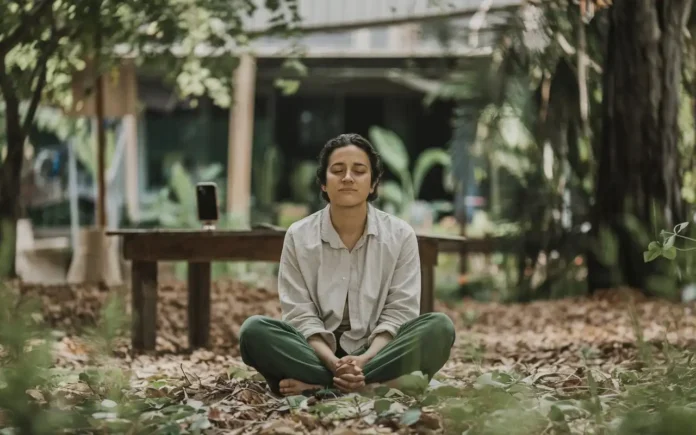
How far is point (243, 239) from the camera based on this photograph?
5.09 metres

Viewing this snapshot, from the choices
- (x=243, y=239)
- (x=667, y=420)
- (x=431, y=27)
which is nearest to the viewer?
(x=667, y=420)

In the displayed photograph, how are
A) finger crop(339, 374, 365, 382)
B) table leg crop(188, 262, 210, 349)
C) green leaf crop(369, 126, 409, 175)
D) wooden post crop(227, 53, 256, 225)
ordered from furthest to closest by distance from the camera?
green leaf crop(369, 126, 409, 175)
wooden post crop(227, 53, 256, 225)
table leg crop(188, 262, 210, 349)
finger crop(339, 374, 365, 382)

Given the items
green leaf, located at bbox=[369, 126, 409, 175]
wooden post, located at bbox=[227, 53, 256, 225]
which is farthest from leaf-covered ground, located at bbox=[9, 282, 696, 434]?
green leaf, located at bbox=[369, 126, 409, 175]

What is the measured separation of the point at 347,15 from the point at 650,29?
11.6ft

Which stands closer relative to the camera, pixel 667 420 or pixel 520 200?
pixel 667 420

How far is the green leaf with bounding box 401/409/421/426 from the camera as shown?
2.69 m

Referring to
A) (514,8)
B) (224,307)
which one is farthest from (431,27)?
(224,307)

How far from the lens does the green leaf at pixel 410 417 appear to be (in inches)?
106

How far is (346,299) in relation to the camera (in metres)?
3.59

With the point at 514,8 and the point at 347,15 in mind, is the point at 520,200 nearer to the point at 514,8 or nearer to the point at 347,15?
the point at 514,8

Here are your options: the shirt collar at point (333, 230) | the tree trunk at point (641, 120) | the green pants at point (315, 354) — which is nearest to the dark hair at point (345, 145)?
the shirt collar at point (333, 230)

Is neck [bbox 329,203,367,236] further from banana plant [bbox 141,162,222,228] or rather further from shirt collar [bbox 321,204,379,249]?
banana plant [bbox 141,162,222,228]

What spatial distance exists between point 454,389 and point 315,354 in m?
0.62

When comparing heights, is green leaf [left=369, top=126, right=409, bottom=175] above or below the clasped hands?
above
